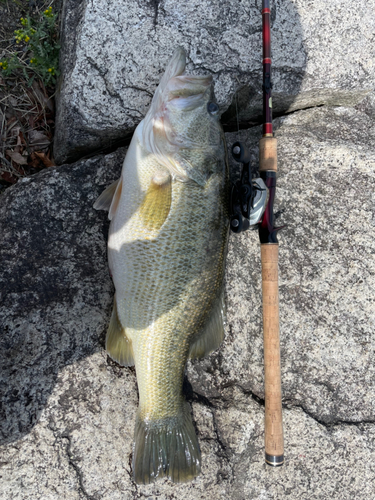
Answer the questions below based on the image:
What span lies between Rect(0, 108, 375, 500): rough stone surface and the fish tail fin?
0.58ft

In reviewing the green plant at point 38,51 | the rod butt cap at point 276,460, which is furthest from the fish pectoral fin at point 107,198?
the rod butt cap at point 276,460

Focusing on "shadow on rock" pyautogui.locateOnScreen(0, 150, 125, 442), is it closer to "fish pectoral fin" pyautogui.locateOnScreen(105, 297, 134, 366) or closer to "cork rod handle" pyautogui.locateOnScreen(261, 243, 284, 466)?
"fish pectoral fin" pyautogui.locateOnScreen(105, 297, 134, 366)

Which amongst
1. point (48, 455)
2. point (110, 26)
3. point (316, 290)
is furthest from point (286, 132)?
point (48, 455)

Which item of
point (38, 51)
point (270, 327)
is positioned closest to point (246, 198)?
point (270, 327)

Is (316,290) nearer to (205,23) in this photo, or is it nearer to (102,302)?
(102,302)

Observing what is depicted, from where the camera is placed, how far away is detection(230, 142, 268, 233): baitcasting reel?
2465 mm

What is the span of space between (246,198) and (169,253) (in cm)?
64

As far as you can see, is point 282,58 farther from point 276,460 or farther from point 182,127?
point 276,460

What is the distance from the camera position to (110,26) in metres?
2.90

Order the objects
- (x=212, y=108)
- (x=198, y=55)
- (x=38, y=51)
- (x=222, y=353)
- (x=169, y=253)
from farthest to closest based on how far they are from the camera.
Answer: (x=38, y=51) < (x=198, y=55) < (x=222, y=353) < (x=212, y=108) < (x=169, y=253)

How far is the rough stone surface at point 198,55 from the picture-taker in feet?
9.52

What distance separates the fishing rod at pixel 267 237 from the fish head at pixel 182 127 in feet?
0.99

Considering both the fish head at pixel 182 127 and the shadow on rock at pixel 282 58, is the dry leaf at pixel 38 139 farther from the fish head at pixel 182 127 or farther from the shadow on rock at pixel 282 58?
the shadow on rock at pixel 282 58

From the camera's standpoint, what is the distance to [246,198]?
8.20ft
